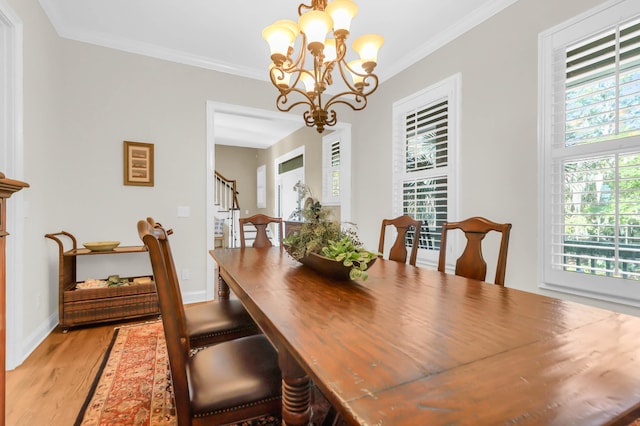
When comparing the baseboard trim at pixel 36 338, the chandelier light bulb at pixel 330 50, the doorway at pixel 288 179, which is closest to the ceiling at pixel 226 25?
the chandelier light bulb at pixel 330 50

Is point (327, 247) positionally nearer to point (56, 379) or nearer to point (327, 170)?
point (56, 379)

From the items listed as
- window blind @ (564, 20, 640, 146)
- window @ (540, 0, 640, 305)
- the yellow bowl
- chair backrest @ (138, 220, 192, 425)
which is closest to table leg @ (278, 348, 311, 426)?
chair backrest @ (138, 220, 192, 425)

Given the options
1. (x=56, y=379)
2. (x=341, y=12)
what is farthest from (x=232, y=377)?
(x=341, y=12)

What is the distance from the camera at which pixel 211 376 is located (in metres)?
1.09

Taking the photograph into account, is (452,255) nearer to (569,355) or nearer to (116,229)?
(569,355)

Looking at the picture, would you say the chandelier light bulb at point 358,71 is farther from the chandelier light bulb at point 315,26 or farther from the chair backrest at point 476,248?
the chair backrest at point 476,248

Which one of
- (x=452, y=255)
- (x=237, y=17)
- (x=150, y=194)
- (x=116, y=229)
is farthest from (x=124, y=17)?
(x=452, y=255)

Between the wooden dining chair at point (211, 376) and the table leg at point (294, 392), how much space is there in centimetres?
19

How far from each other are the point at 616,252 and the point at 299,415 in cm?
217

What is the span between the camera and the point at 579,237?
2094 millimetres

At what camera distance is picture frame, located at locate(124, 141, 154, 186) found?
3.14 m

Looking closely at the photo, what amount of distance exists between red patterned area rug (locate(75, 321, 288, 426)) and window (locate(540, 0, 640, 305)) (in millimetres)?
2158

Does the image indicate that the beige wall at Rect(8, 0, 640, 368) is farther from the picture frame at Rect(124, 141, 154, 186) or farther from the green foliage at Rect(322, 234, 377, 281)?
the green foliage at Rect(322, 234, 377, 281)

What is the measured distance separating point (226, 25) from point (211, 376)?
295 cm
